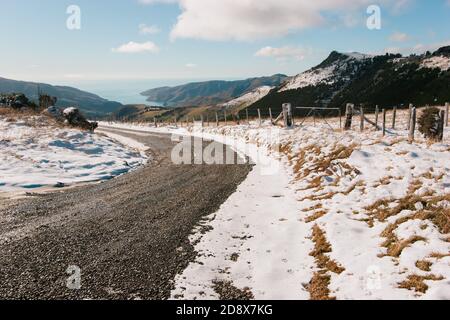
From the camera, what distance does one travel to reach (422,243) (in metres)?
8.45

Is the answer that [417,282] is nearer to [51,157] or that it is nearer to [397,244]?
[397,244]

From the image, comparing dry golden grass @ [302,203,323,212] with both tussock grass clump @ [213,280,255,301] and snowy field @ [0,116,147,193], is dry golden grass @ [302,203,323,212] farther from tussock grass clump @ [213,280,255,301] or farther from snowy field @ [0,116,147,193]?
snowy field @ [0,116,147,193]

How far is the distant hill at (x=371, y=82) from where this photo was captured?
68812 millimetres

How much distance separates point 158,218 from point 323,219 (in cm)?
583

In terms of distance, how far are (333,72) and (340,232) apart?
121m

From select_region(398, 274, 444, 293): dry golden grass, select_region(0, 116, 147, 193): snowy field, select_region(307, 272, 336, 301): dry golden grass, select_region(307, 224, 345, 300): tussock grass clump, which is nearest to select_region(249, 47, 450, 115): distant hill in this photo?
select_region(0, 116, 147, 193): snowy field

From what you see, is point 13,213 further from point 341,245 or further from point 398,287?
point 398,287

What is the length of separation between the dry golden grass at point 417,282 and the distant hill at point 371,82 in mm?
60411

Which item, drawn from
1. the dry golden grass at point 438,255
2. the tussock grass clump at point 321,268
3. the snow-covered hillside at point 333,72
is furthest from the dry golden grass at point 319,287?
the snow-covered hillside at point 333,72

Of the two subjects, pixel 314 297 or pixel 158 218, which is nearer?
pixel 314 297

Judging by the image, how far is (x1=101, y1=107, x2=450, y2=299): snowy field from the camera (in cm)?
771

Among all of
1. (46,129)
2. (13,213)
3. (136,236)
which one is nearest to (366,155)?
(136,236)

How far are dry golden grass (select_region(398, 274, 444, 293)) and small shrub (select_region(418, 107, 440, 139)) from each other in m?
14.3

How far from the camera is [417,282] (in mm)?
7082
